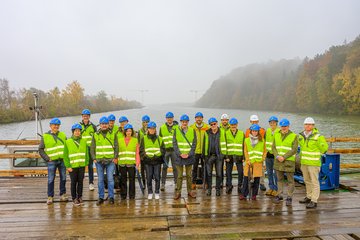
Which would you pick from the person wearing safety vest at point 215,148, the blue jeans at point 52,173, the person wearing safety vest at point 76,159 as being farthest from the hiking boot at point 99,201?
the person wearing safety vest at point 215,148

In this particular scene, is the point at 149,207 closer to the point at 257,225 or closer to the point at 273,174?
the point at 257,225

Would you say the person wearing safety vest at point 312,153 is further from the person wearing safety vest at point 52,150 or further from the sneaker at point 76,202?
the person wearing safety vest at point 52,150

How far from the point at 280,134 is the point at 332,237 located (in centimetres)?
233

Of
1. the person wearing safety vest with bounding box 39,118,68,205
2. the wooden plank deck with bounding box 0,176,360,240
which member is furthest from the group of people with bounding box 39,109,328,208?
the wooden plank deck with bounding box 0,176,360,240

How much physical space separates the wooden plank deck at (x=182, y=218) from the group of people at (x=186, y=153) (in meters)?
0.33

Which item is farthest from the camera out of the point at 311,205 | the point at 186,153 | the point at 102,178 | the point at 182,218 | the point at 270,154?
the point at 270,154

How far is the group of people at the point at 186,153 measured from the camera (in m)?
6.27

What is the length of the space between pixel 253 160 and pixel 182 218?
2.10 metres

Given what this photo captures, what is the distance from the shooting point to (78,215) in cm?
579

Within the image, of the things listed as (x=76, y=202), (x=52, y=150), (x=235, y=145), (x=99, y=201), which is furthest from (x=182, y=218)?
(x=52, y=150)

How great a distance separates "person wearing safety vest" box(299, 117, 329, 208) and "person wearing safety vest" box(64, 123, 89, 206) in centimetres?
479

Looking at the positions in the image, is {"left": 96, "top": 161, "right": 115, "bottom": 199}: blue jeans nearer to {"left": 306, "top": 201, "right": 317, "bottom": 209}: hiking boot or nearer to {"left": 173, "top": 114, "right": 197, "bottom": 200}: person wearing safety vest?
{"left": 173, "top": 114, "right": 197, "bottom": 200}: person wearing safety vest

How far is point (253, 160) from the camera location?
6.51 metres

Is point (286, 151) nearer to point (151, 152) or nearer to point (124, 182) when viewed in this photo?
point (151, 152)
